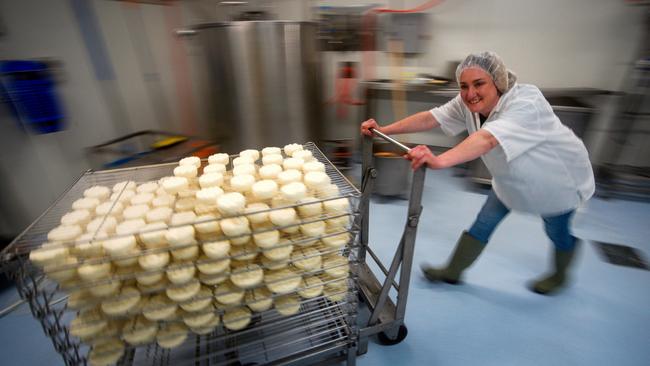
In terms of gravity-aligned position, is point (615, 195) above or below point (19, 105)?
below

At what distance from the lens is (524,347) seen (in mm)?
1352

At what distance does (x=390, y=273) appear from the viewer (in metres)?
1.20

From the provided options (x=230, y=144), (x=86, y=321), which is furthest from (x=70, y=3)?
(x=86, y=321)

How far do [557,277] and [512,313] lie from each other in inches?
13.1

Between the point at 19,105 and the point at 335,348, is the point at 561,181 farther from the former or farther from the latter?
the point at 19,105

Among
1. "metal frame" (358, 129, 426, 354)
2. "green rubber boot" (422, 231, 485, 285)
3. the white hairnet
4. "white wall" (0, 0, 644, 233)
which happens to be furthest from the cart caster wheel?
"white wall" (0, 0, 644, 233)

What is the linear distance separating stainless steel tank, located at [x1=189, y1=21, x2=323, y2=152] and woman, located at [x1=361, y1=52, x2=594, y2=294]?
4.05 ft

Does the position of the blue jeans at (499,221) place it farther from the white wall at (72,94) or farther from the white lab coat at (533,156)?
the white wall at (72,94)

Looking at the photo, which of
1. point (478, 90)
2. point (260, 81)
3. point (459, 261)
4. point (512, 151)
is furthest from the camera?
point (260, 81)

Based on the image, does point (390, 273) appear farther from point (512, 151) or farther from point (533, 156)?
point (533, 156)

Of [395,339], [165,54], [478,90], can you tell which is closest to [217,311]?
[395,339]

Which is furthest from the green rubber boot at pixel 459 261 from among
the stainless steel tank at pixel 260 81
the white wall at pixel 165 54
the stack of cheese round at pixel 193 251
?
the white wall at pixel 165 54

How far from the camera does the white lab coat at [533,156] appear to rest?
1.12 meters

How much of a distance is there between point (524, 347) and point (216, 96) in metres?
2.47
